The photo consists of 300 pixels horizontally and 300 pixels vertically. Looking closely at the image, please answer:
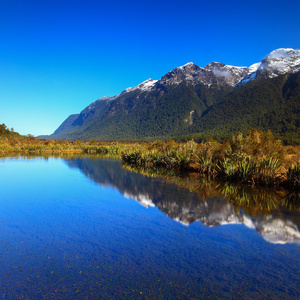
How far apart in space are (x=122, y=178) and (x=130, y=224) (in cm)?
1065

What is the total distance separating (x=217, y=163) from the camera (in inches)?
768

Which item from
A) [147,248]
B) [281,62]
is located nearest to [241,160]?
[147,248]

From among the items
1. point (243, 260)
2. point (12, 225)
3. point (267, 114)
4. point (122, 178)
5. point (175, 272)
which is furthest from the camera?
point (267, 114)

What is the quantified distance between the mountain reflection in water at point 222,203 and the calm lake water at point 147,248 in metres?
0.05

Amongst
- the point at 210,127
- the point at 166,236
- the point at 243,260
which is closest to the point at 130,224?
the point at 166,236

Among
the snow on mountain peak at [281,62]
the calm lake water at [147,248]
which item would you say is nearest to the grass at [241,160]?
the calm lake water at [147,248]

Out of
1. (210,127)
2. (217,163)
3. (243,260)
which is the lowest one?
(243,260)

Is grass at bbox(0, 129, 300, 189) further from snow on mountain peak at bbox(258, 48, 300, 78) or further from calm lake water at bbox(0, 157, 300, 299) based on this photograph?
snow on mountain peak at bbox(258, 48, 300, 78)

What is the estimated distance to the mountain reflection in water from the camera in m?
8.78

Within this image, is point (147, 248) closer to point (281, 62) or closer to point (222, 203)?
point (222, 203)

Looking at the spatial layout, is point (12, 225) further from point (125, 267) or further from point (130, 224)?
point (125, 267)

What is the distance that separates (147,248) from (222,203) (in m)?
6.16

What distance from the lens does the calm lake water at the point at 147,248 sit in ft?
15.9

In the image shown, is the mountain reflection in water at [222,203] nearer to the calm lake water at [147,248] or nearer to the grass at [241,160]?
the calm lake water at [147,248]
